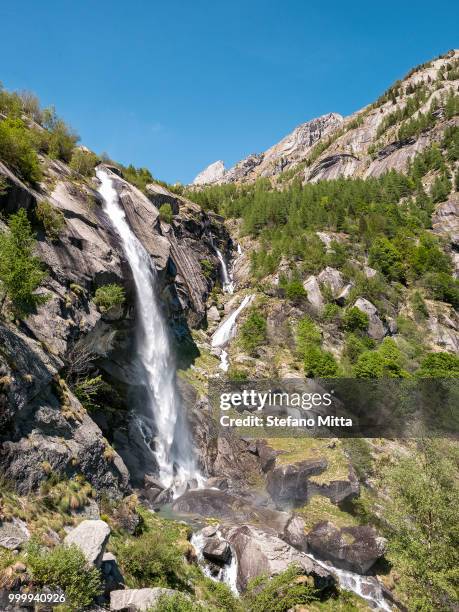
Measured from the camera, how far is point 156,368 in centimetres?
3866

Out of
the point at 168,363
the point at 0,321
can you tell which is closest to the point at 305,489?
the point at 168,363

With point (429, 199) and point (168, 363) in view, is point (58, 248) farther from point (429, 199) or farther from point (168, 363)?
point (429, 199)

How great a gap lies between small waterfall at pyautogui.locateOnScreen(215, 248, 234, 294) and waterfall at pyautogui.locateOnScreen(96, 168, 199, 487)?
107 feet

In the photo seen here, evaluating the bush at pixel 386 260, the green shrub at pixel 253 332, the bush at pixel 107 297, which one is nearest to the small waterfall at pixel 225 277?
the green shrub at pixel 253 332

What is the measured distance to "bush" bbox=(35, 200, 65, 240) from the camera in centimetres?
2725

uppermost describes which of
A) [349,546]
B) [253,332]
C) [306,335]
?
[253,332]

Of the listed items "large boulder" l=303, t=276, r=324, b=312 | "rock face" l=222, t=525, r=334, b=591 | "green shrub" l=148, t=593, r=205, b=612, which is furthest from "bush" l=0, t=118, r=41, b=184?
"large boulder" l=303, t=276, r=324, b=312

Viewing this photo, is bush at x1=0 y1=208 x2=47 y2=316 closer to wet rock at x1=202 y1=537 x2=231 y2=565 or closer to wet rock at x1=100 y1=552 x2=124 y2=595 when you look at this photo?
wet rock at x1=100 y1=552 x2=124 y2=595

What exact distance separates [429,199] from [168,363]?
8139cm

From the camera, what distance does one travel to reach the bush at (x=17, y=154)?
2748cm

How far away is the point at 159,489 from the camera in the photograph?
28.6 meters

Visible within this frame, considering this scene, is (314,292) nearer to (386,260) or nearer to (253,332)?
(253,332)

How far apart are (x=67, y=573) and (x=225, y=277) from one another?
6853cm

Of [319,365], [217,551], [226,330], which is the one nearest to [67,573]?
[217,551]
